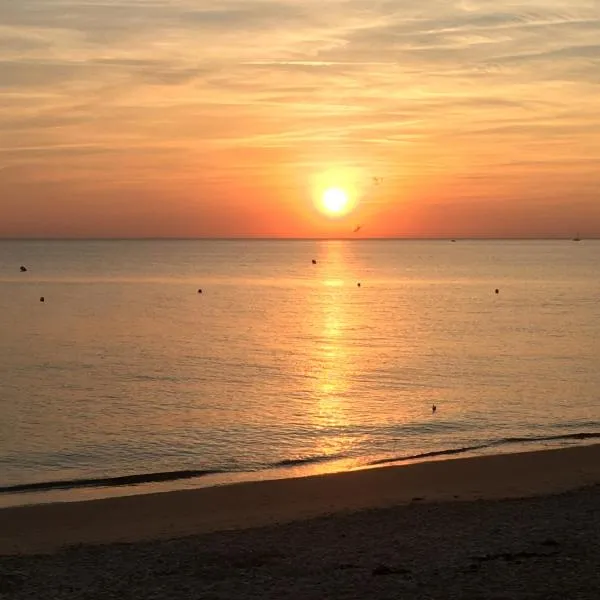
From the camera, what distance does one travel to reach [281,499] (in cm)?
1812

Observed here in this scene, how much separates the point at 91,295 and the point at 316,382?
210 feet

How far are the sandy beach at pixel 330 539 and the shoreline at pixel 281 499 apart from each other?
4 centimetres

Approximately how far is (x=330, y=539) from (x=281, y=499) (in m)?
4.34

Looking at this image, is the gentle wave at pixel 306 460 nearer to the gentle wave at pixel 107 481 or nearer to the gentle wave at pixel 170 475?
the gentle wave at pixel 170 475

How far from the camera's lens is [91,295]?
95938 mm

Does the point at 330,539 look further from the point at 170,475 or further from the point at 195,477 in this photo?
the point at 170,475

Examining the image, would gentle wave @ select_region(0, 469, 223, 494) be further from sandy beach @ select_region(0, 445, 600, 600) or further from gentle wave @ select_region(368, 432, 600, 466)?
gentle wave @ select_region(368, 432, 600, 466)

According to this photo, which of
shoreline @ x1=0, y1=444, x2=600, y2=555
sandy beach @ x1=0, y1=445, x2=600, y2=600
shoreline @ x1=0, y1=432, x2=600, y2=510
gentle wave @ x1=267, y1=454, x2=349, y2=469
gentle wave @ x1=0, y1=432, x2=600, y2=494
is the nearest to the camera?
sandy beach @ x1=0, y1=445, x2=600, y2=600

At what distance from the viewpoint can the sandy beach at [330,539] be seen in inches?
449

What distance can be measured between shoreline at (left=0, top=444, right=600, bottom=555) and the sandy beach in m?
0.04

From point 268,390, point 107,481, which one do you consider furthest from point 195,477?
point 268,390

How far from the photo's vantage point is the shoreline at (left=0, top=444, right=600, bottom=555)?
618 inches

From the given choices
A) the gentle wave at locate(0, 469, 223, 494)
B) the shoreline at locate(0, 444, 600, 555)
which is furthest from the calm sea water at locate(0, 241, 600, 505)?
the shoreline at locate(0, 444, 600, 555)

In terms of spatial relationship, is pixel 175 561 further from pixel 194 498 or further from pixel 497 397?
pixel 497 397
